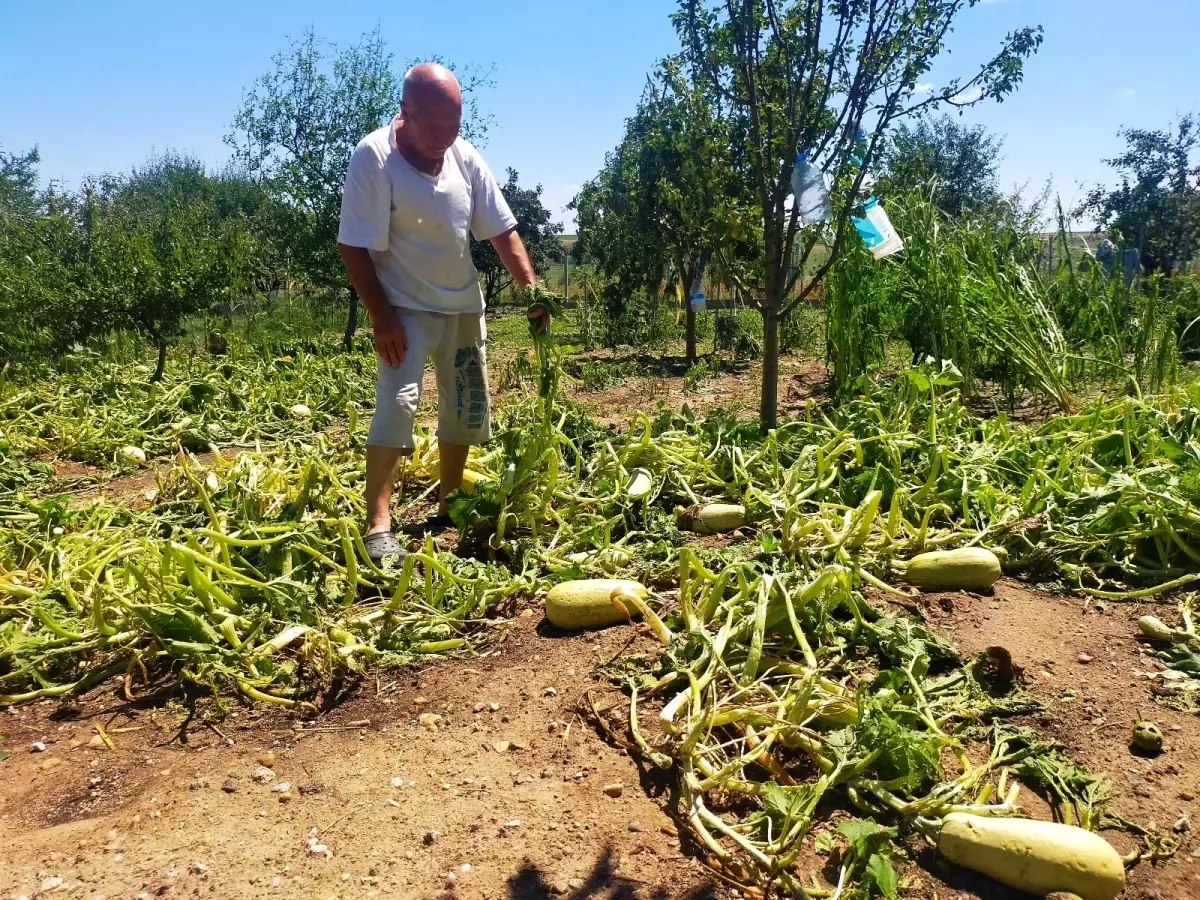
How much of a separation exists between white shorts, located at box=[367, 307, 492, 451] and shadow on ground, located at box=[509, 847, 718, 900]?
2175mm

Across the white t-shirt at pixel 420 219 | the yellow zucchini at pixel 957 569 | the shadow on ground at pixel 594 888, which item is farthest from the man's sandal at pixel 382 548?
the yellow zucchini at pixel 957 569

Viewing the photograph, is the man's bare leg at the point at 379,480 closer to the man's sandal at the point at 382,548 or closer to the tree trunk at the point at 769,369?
the man's sandal at the point at 382,548

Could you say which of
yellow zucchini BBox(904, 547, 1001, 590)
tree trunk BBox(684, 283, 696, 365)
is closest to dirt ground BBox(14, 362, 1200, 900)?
yellow zucchini BBox(904, 547, 1001, 590)

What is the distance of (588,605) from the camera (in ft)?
9.57

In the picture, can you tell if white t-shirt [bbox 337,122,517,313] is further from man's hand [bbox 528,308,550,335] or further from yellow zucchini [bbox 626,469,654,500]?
yellow zucchini [bbox 626,469,654,500]

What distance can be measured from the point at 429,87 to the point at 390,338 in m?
1.03

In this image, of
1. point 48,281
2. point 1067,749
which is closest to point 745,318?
point 48,281

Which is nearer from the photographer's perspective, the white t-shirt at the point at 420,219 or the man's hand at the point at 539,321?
the white t-shirt at the point at 420,219

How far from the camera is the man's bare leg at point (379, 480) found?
364 cm

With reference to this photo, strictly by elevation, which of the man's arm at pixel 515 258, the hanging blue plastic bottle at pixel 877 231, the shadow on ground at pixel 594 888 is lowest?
the shadow on ground at pixel 594 888

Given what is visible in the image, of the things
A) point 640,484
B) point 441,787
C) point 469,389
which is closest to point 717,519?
point 640,484

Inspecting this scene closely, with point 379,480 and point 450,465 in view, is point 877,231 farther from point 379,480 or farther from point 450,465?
point 379,480

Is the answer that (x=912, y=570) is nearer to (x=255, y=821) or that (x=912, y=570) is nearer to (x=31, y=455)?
(x=255, y=821)

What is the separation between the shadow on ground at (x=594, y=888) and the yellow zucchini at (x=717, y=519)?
2.05 metres
